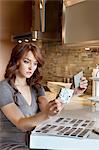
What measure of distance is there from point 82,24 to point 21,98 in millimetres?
1128

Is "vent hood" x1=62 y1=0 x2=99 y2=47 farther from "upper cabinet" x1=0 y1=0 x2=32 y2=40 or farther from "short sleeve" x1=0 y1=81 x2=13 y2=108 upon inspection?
"upper cabinet" x1=0 y1=0 x2=32 y2=40

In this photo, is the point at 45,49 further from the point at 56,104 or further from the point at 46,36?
the point at 56,104

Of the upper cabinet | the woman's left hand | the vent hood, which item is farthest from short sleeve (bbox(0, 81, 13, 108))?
the upper cabinet

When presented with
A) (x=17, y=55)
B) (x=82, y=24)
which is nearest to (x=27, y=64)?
(x=17, y=55)

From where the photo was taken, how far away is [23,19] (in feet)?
14.7

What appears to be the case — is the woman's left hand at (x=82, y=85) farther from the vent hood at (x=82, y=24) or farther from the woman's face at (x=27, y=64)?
the vent hood at (x=82, y=24)

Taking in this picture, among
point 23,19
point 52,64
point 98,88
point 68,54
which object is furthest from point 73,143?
point 23,19

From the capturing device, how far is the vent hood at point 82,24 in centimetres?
243

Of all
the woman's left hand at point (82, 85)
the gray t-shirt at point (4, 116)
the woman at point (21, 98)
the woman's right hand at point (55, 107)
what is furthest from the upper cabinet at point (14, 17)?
the woman's right hand at point (55, 107)

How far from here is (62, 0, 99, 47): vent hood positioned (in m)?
2.43

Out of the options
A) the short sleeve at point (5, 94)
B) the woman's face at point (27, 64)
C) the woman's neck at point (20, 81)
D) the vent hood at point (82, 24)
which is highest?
the vent hood at point (82, 24)

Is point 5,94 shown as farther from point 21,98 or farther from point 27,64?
point 27,64

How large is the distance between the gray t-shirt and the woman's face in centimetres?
13

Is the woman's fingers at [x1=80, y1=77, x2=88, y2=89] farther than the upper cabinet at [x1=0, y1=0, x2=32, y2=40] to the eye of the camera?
No
